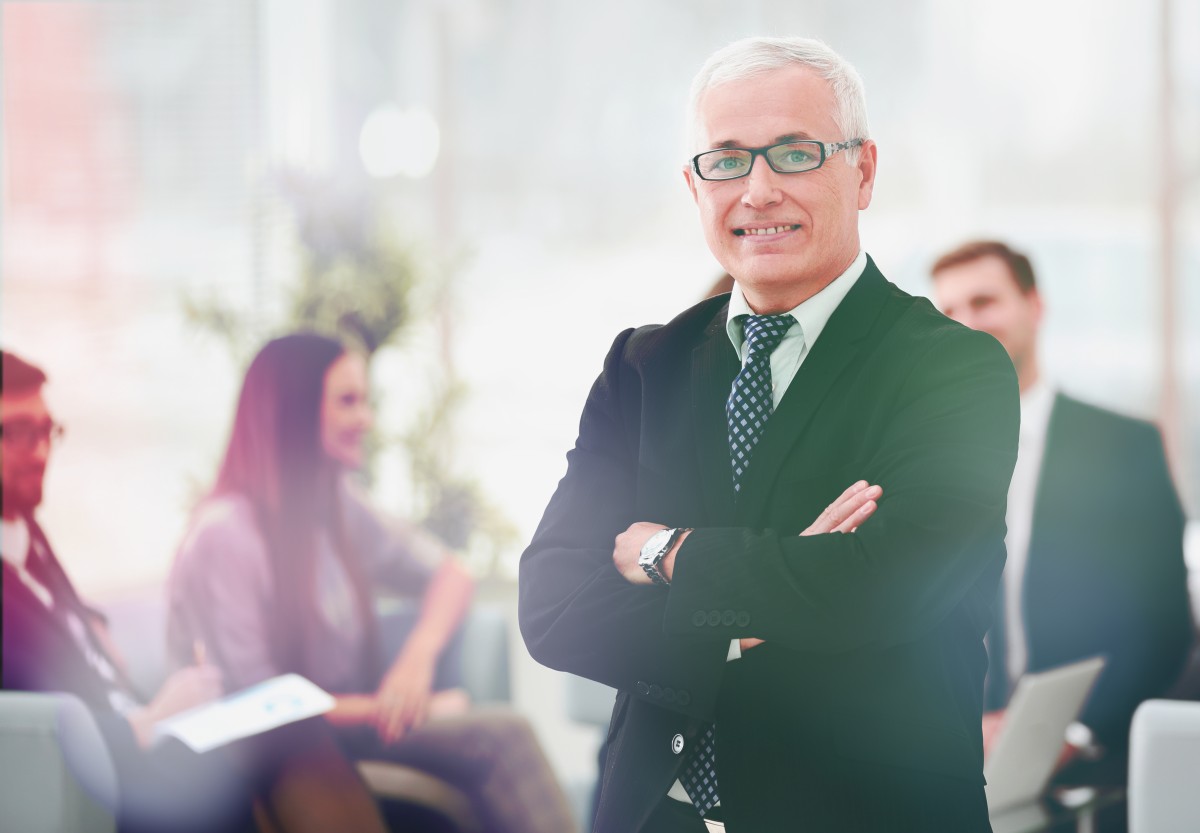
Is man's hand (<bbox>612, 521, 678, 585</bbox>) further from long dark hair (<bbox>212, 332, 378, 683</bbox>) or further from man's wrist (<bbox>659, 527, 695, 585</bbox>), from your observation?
long dark hair (<bbox>212, 332, 378, 683</bbox>)

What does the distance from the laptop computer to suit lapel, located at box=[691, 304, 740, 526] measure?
131 cm

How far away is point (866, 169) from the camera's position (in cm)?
145

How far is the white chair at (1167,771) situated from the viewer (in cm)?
241

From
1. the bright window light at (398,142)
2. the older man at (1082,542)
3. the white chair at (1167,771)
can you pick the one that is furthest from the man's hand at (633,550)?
the bright window light at (398,142)

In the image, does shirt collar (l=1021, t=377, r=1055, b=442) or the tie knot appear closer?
the tie knot

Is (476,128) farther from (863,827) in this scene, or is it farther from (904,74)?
(863,827)

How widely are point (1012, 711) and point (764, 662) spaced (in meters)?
1.32

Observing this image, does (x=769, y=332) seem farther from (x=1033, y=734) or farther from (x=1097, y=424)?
(x=1097, y=424)

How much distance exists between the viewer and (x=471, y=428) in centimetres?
578

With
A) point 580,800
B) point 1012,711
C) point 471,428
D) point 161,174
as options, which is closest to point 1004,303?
point 1012,711

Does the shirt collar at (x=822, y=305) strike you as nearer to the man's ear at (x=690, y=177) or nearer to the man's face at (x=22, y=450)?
the man's ear at (x=690, y=177)

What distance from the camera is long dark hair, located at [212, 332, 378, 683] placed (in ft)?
11.3

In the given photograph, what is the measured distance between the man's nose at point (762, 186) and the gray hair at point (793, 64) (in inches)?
3.5

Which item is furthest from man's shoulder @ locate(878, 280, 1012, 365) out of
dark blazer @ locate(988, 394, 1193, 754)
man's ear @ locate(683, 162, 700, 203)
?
dark blazer @ locate(988, 394, 1193, 754)
